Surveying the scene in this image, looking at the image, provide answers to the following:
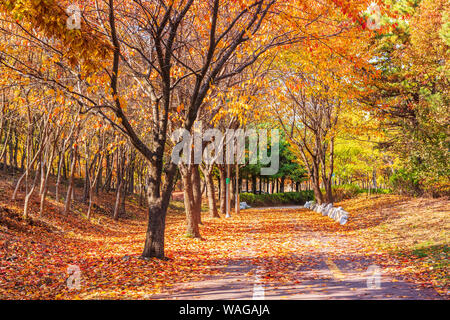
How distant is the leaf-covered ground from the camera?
6922 mm

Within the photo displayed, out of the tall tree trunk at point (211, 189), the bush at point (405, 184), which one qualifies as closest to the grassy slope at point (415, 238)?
the bush at point (405, 184)

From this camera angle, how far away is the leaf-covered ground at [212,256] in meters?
6.92

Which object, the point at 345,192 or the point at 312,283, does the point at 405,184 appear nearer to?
the point at 345,192

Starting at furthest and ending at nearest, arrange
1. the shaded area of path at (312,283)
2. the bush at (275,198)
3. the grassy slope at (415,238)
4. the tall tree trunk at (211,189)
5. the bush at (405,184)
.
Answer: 1. the bush at (275,198)
2. the tall tree trunk at (211,189)
3. the bush at (405,184)
4. the grassy slope at (415,238)
5. the shaded area of path at (312,283)

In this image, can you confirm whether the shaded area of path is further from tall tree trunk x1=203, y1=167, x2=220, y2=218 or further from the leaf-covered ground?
tall tree trunk x1=203, y1=167, x2=220, y2=218

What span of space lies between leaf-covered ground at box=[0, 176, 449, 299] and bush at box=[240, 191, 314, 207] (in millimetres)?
26824

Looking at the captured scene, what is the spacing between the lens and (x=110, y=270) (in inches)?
320

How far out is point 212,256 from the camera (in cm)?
1017

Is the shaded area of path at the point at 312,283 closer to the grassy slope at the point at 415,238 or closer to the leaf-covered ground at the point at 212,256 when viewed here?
the leaf-covered ground at the point at 212,256

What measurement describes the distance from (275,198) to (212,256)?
1411 inches

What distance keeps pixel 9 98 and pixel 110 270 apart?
35.0ft

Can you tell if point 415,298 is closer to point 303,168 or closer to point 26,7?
point 26,7

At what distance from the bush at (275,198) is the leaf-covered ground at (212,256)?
26824 mm

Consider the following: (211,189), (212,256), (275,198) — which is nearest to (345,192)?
(275,198)
